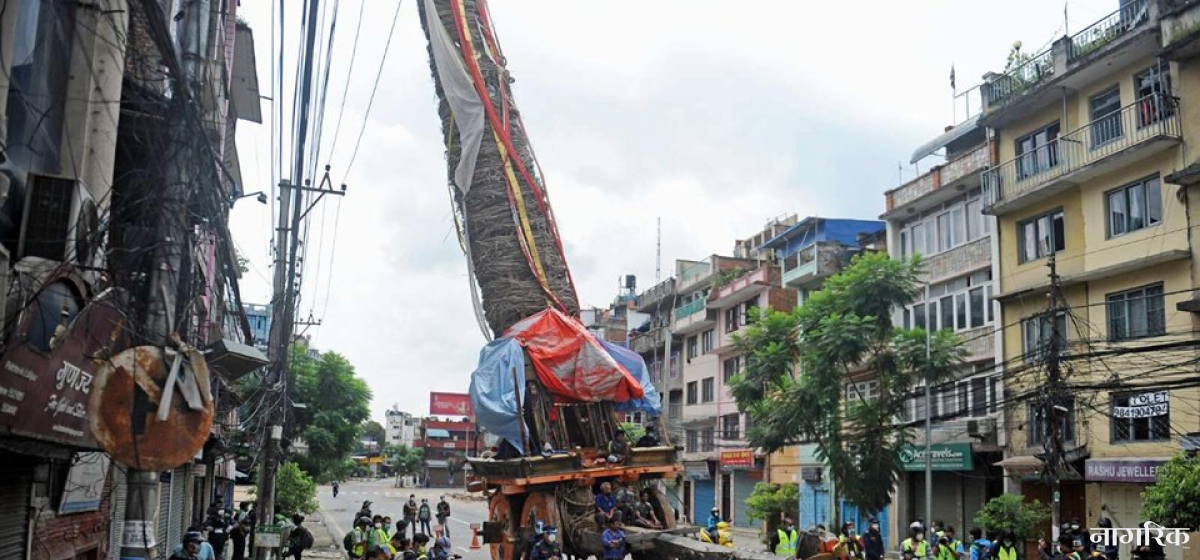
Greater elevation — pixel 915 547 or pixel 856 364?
pixel 856 364

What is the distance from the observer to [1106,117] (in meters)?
23.5

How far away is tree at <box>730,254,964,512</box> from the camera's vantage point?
924 inches

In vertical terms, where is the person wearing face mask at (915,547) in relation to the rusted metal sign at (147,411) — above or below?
below

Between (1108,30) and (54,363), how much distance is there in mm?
23847

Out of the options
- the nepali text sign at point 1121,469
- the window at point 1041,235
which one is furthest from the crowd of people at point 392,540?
the window at point 1041,235

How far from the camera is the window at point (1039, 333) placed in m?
23.8

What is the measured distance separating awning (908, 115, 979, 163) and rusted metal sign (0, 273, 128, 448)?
2480cm

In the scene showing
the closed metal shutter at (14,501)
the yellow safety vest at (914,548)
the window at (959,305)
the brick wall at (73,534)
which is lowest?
the yellow safety vest at (914,548)

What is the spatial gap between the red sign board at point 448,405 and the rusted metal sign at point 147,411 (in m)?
107

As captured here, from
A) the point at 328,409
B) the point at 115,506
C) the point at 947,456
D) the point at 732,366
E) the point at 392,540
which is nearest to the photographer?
the point at 115,506

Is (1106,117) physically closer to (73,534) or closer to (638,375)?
(638,375)

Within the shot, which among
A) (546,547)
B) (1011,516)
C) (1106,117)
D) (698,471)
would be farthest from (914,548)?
(698,471)

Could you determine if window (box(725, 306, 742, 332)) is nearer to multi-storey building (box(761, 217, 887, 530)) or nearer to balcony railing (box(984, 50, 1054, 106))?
multi-storey building (box(761, 217, 887, 530))

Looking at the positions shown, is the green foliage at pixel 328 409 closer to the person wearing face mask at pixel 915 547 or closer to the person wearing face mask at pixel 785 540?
the person wearing face mask at pixel 785 540
